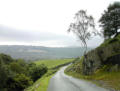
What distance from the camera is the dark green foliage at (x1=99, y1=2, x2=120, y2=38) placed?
101 ft

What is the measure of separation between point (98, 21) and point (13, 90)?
44.9 meters

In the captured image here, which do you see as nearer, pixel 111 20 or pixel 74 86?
pixel 74 86

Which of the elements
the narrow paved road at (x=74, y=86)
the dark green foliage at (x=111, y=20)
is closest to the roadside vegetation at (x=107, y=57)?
the dark green foliage at (x=111, y=20)

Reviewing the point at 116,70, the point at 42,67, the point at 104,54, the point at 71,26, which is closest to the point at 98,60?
the point at 104,54

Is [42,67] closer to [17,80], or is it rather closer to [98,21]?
[17,80]

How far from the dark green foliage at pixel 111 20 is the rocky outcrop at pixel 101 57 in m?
9.99

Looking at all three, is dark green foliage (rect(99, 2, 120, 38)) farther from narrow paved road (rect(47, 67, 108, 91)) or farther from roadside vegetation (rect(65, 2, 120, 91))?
narrow paved road (rect(47, 67, 108, 91))

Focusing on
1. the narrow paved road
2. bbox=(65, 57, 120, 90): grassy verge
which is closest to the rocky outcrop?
bbox=(65, 57, 120, 90): grassy verge

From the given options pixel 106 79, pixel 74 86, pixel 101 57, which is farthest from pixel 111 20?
pixel 74 86

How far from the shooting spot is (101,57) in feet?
83.1

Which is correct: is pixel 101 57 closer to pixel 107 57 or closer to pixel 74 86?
pixel 107 57

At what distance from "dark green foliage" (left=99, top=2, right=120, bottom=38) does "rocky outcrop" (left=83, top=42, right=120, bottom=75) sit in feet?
32.8

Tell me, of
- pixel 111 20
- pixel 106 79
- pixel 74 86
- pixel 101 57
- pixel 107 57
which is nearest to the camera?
pixel 74 86

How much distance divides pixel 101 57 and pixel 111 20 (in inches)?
482
